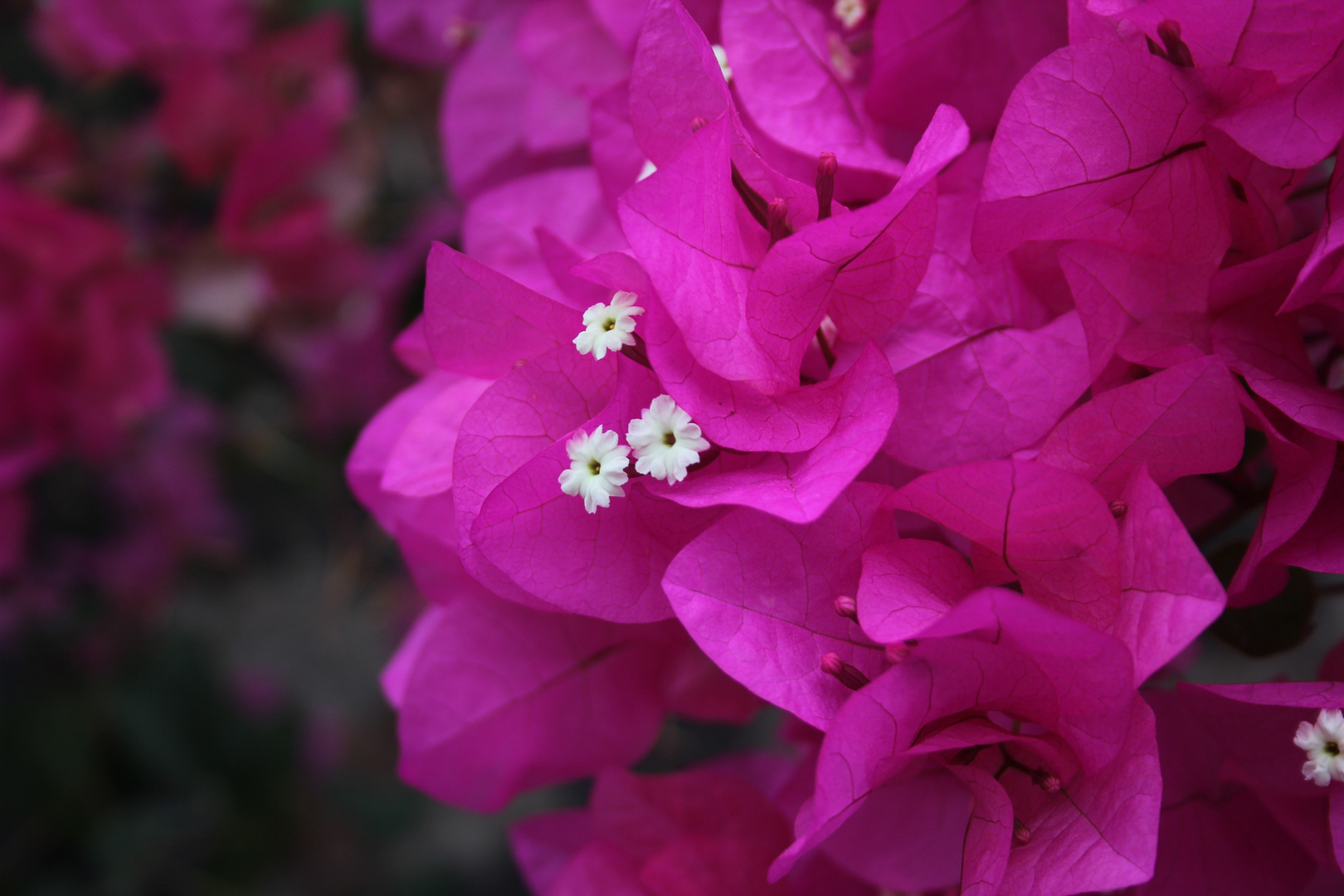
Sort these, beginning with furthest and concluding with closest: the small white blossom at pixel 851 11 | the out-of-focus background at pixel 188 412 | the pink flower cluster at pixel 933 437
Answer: the out-of-focus background at pixel 188 412 < the small white blossom at pixel 851 11 < the pink flower cluster at pixel 933 437

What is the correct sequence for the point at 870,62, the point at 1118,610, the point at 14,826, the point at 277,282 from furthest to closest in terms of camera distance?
the point at 14,826 < the point at 277,282 < the point at 870,62 < the point at 1118,610

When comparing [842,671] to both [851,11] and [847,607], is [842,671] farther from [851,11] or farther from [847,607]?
[851,11]

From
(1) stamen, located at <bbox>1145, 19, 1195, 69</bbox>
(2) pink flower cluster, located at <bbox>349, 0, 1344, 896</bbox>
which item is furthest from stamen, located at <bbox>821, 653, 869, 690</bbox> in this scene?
(1) stamen, located at <bbox>1145, 19, 1195, 69</bbox>

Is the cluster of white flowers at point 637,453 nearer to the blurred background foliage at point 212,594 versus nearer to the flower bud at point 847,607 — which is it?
the flower bud at point 847,607

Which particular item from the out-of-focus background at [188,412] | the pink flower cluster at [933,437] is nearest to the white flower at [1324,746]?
the pink flower cluster at [933,437]

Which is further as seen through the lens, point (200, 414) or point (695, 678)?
point (200, 414)

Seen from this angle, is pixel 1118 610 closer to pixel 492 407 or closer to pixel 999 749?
pixel 999 749

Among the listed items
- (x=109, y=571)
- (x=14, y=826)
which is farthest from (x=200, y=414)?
(x=14, y=826)
